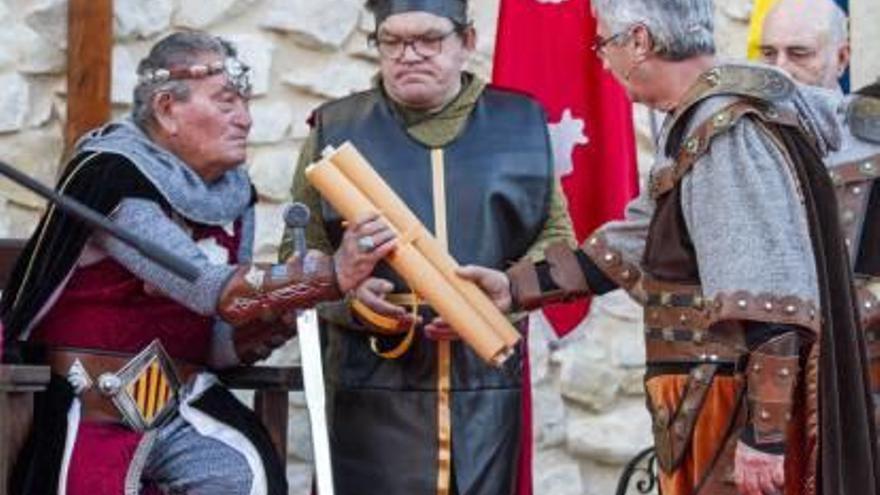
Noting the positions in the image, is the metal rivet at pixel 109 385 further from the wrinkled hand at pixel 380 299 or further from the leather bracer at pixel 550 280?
the leather bracer at pixel 550 280

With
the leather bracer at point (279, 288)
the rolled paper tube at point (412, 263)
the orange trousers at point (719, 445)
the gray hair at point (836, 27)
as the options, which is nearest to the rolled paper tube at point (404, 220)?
the rolled paper tube at point (412, 263)

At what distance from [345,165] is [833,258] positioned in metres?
1.06

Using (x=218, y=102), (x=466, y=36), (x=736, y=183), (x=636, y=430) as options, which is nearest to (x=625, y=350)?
(x=636, y=430)

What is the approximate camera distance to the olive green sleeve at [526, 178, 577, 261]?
5145mm

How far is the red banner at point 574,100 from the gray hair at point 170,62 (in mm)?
1094

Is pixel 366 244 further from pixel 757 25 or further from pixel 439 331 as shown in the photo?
pixel 757 25

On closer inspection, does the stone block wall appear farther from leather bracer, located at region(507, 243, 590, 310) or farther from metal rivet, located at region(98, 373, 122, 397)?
leather bracer, located at region(507, 243, 590, 310)

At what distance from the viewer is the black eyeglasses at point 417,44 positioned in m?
5.12

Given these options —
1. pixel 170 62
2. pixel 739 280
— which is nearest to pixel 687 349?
pixel 739 280

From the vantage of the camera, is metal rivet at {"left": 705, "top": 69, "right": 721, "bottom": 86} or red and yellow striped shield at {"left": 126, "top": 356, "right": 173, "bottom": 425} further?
red and yellow striped shield at {"left": 126, "top": 356, "right": 173, "bottom": 425}

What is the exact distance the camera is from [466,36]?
17.1 ft

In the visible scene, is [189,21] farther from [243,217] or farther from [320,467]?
[320,467]

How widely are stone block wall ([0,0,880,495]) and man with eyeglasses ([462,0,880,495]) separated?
1621 millimetres

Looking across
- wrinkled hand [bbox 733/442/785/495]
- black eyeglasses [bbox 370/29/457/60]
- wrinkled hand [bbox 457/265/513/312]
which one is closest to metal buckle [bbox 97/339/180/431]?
wrinkled hand [bbox 457/265/513/312]
